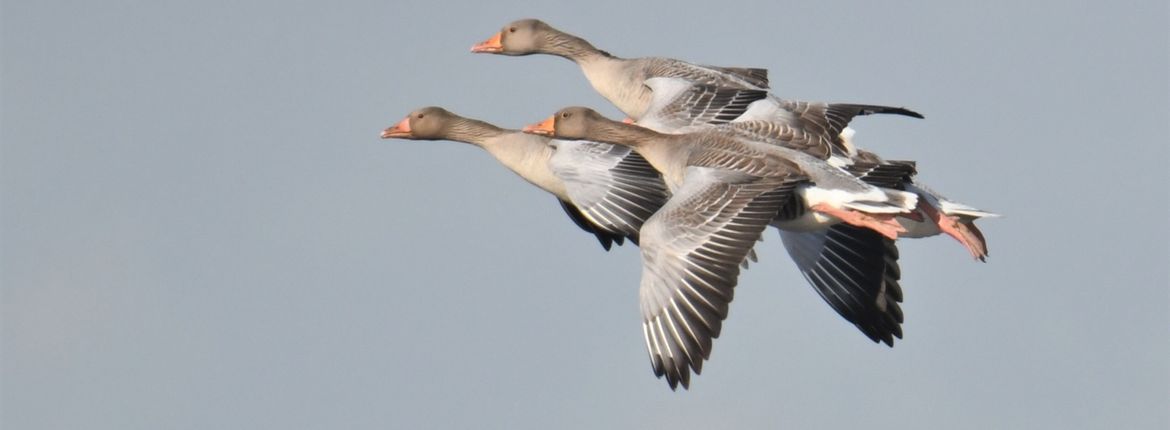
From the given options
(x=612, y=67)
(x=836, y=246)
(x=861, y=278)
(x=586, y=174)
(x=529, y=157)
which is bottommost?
(x=861, y=278)

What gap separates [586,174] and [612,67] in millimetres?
4116

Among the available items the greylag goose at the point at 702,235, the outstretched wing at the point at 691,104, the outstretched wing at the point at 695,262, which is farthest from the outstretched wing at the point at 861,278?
the outstretched wing at the point at 695,262

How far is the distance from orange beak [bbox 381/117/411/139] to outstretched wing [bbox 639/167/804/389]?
22.9 ft

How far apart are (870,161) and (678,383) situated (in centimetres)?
489

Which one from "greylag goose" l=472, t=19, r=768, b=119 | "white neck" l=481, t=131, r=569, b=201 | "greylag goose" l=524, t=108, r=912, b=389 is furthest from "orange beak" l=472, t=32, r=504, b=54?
"greylag goose" l=524, t=108, r=912, b=389

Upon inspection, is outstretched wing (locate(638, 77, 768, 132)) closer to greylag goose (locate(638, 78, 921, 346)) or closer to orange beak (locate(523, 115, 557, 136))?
greylag goose (locate(638, 78, 921, 346))

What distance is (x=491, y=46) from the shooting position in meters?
31.9

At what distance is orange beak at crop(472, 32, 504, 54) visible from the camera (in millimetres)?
31906

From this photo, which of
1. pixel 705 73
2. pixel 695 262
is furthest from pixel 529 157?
pixel 695 262

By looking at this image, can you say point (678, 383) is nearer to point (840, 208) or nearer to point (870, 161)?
point (840, 208)

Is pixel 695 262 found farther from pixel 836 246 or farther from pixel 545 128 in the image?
pixel 836 246

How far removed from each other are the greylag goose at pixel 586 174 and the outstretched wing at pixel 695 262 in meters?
2.59

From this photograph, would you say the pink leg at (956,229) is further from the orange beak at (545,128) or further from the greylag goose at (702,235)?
the orange beak at (545,128)

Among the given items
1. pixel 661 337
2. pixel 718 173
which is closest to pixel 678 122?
pixel 718 173
